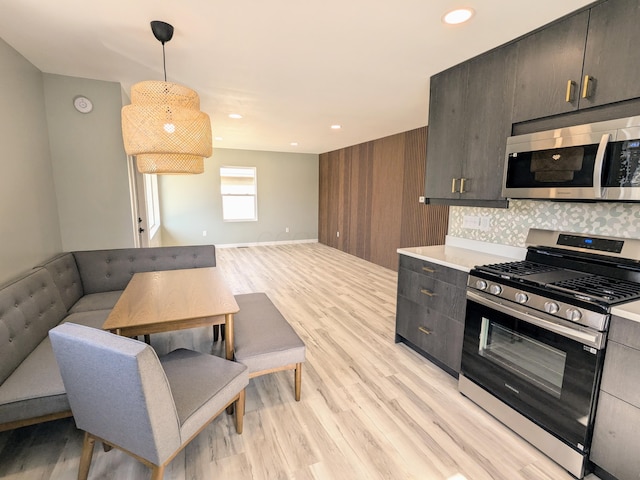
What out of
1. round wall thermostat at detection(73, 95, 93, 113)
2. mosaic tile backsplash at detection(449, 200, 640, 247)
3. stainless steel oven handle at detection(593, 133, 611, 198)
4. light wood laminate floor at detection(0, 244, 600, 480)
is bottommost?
light wood laminate floor at detection(0, 244, 600, 480)

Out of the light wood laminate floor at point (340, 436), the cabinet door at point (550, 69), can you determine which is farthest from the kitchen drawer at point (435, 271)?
the cabinet door at point (550, 69)

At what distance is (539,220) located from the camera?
7.40ft

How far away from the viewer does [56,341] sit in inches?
47.3

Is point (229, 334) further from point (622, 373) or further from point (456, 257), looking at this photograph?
point (622, 373)

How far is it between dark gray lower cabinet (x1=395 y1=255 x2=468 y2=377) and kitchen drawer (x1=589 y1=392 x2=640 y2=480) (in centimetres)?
82

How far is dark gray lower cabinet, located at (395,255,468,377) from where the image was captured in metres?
2.23

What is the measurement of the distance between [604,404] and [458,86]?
7.40 ft

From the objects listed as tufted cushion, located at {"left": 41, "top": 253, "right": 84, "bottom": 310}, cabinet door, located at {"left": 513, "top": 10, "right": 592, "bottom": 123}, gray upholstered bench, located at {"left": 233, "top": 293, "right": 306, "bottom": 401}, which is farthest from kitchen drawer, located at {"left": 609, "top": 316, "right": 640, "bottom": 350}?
tufted cushion, located at {"left": 41, "top": 253, "right": 84, "bottom": 310}

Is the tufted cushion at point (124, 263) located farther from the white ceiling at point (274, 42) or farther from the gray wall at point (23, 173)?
the white ceiling at point (274, 42)

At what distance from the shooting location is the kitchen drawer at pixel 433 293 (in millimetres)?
2213

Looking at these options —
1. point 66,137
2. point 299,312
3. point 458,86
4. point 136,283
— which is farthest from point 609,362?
point 66,137

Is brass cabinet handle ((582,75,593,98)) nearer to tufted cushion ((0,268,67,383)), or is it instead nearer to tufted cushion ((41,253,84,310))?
tufted cushion ((0,268,67,383))

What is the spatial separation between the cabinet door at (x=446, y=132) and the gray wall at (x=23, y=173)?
3.26 meters

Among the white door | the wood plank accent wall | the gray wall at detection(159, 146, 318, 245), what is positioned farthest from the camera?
the gray wall at detection(159, 146, 318, 245)
